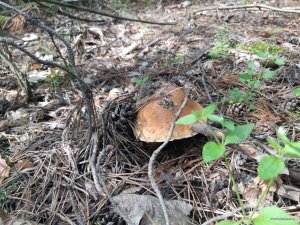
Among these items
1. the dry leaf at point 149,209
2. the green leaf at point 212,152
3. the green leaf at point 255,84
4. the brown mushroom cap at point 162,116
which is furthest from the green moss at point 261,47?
the green leaf at point 212,152

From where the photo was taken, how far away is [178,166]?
1942mm

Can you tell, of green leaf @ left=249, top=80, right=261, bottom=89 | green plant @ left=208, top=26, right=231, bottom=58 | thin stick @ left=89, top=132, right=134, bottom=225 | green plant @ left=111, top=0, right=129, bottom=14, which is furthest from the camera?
green plant @ left=111, top=0, right=129, bottom=14

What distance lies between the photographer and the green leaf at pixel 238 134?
51.0 inches

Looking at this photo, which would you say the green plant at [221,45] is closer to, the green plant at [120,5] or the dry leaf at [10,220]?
the dry leaf at [10,220]

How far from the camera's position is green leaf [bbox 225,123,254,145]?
4.25 feet

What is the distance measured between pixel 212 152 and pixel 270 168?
→ 213 mm

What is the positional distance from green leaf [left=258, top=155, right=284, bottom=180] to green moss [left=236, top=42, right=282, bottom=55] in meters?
2.39

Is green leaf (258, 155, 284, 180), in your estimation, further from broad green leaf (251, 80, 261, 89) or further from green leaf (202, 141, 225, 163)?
broad green leaf (251, 80, 261, 89)

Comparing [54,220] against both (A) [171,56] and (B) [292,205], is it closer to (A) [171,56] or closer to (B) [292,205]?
(B) [292,205]

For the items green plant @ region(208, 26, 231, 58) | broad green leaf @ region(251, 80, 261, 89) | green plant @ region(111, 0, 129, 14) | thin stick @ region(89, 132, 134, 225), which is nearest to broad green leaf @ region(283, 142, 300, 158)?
thin stick @ region(89, 132, 134, 225)

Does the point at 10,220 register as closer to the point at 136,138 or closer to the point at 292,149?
the point at 136,138

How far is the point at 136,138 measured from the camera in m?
2.02

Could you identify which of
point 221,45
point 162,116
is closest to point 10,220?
point 162,116

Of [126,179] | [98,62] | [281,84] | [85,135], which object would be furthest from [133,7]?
[126,179]
